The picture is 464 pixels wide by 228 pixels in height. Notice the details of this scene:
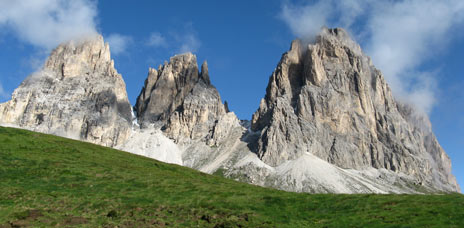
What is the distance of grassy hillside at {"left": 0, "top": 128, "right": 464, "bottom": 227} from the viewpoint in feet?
109

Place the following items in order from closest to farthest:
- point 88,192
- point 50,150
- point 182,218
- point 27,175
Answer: point 182,218 < point 88,192 < point 27,175 < point 50,150

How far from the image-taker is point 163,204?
3919 cm

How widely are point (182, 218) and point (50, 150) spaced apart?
1401 inches

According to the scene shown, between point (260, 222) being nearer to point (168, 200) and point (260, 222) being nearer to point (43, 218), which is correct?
point (168, 200)

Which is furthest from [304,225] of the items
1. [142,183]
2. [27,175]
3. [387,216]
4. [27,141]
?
[27,141]

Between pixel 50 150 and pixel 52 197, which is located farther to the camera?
pixel 50 150

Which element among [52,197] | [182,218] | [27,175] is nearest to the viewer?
[182,218]

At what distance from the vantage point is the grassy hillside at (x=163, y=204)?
3322 centimetres

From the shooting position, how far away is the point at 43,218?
3300cm

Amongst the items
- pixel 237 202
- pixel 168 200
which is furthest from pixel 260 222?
pixel 168 200

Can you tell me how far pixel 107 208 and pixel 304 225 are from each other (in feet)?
62.4

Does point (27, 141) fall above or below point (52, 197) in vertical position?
above

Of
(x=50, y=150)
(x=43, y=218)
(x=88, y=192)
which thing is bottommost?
(x=43, y=218)

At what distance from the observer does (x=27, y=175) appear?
1831 inches
